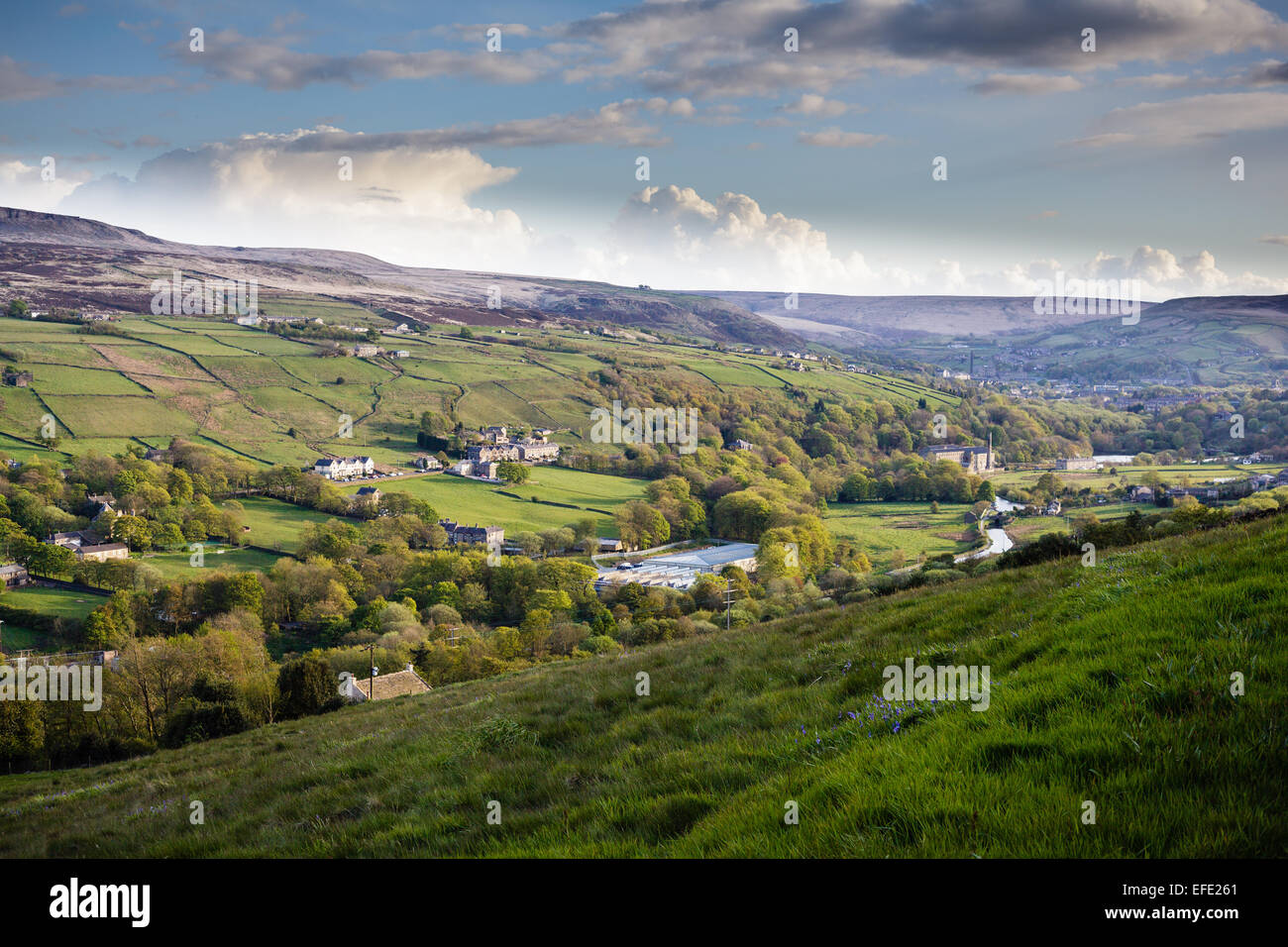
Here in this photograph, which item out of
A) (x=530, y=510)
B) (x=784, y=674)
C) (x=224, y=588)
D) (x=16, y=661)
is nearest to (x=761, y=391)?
(x=530, y=510)

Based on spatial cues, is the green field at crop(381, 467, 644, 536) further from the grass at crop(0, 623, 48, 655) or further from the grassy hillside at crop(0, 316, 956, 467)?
the grass at crop(0, 623, 48, 655)

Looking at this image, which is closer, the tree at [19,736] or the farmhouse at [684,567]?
the tree at [19,736]

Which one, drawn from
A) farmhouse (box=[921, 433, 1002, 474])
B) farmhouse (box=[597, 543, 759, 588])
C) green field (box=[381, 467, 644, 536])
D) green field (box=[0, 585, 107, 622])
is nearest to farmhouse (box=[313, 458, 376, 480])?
green field (box=[381, 467, 644, 536])

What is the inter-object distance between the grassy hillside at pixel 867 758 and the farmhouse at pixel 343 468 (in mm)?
96712

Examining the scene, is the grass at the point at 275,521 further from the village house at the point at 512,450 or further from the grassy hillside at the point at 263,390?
the village house at the point at 512,450

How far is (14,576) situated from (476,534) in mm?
43529

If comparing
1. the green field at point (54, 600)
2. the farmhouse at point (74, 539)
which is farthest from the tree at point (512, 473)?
the green field at point (54, 600)

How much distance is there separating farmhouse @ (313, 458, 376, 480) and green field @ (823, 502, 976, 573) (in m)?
69.2

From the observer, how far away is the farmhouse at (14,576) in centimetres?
6794

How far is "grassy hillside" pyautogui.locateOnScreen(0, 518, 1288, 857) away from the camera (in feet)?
13.6

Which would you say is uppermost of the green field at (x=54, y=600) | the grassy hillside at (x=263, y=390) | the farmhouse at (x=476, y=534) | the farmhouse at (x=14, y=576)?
the grassy hillside at (x=263, y=390)

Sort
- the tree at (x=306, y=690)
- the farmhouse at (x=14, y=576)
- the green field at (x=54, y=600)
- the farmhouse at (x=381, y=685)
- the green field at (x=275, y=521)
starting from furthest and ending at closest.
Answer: the green field at (x=275, y=521) < the farmhouse at (x=14, y=576) < the green field at (x=54, y=600) < the farmhouse at (x=381, y=685) < the tree at (x=306, y=690)

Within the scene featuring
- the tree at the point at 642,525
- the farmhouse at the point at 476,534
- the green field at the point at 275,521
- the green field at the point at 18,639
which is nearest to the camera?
the green field at the point at 18,639
